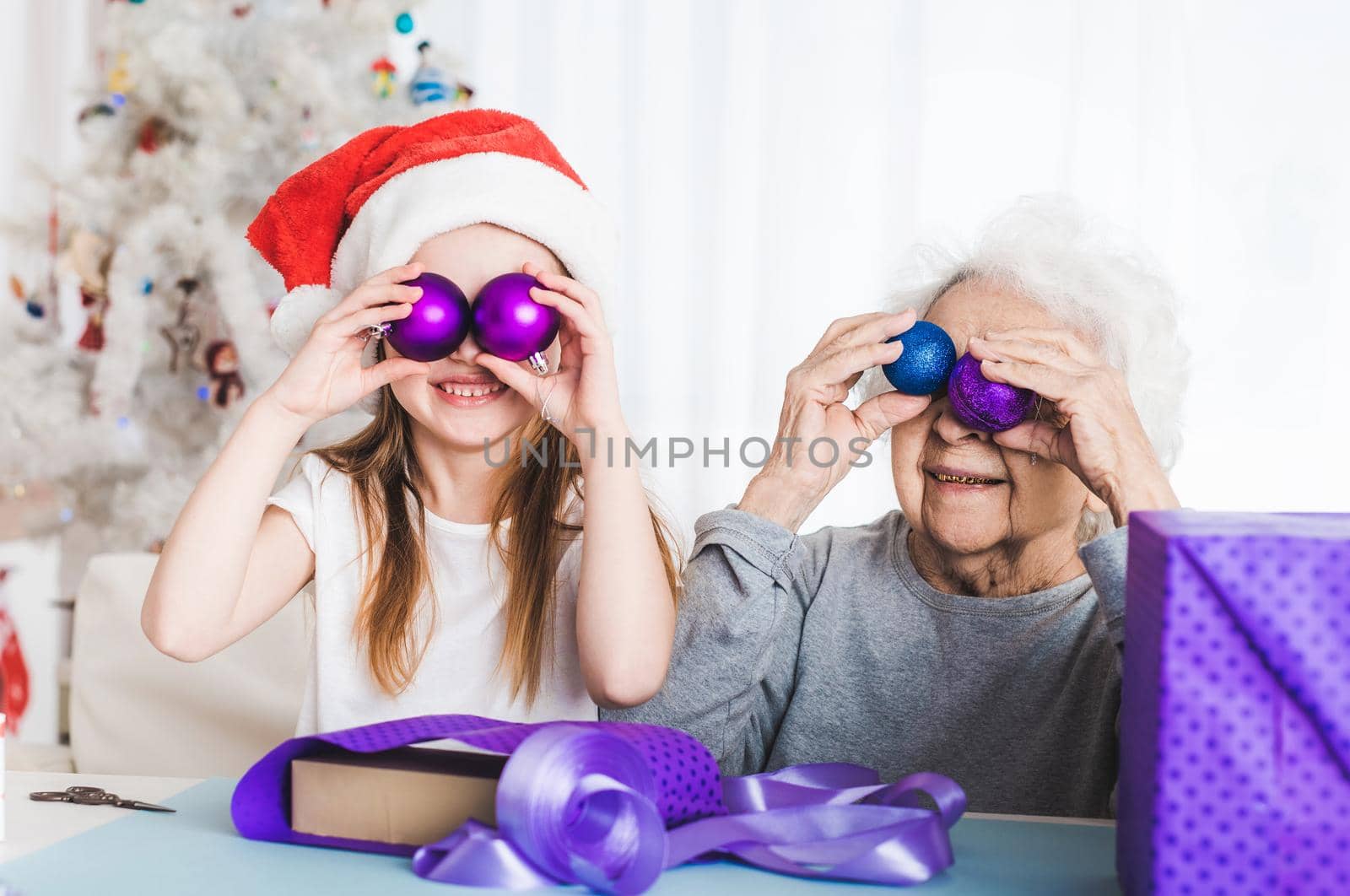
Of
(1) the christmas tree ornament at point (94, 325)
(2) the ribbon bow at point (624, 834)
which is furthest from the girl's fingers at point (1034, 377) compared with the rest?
(1) the christmas tree ornament at point (94, 325)

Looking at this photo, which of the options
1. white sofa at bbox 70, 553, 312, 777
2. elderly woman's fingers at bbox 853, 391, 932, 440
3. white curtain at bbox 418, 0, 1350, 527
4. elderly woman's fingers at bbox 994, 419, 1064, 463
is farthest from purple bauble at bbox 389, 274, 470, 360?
white curtain at bbox 418, 0, 1350, 527

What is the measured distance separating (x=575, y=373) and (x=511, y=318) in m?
0.14

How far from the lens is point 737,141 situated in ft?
11.3

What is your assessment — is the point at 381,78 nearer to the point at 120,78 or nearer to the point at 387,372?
the point at 120,78

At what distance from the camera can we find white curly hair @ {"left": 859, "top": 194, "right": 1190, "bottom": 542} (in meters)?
1.41

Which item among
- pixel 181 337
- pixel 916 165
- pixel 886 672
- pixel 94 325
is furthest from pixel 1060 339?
pixel 94 325

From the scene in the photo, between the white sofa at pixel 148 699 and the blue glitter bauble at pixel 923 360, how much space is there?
1013 mm

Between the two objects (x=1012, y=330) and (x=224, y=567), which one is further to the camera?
(x=1012, y=330)

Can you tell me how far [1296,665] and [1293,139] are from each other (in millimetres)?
2869

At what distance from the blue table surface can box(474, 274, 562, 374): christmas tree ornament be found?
0.50m

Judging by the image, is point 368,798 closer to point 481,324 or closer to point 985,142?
point 481,324

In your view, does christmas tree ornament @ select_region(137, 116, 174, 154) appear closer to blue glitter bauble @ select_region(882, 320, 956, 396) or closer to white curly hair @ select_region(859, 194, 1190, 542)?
white curly hair @ select_region(859, 194, 1190, 542)

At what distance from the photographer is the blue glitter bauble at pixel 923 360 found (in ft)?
4.37

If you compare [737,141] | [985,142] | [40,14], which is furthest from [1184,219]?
[40,14]
